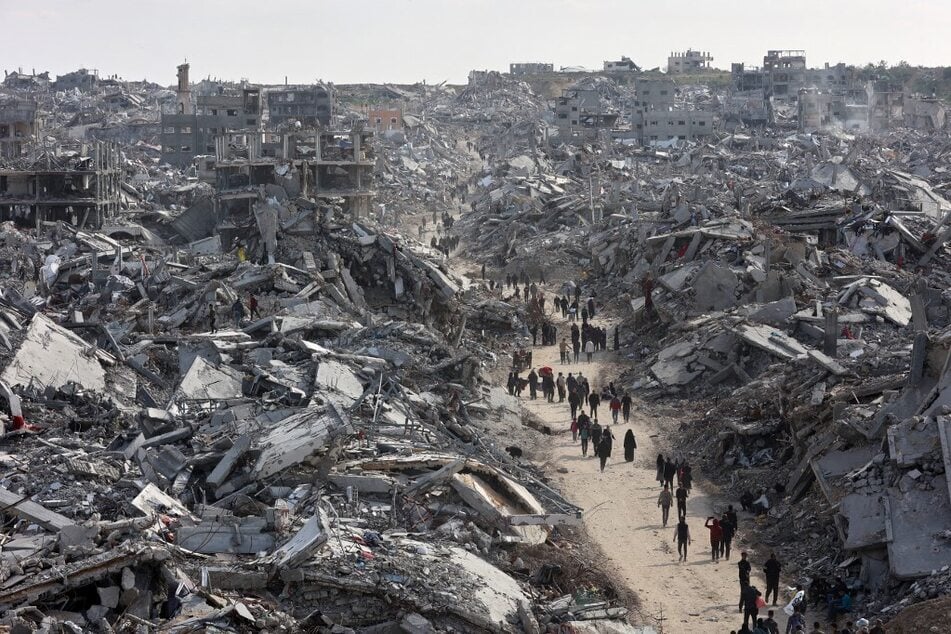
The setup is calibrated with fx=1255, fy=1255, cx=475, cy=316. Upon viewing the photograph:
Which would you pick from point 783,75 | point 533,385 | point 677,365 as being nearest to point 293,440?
point 533,385

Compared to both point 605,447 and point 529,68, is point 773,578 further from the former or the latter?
point 529,68

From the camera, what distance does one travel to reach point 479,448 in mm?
17688

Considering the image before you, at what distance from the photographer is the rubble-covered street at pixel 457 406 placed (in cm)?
1262

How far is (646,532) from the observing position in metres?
17.3

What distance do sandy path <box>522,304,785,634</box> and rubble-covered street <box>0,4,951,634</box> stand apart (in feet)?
0.19

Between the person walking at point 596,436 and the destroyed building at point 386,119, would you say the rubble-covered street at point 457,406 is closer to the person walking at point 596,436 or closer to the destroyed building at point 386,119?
the person walking at point 596,436

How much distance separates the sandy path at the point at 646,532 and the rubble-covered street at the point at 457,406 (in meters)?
0.06

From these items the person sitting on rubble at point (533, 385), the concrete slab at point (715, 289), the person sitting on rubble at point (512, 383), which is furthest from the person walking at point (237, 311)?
the concrete slab at point (715, 289)

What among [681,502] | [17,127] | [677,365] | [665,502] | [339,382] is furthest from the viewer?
[17,127]

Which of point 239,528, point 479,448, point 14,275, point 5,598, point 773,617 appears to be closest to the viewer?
point 5,598

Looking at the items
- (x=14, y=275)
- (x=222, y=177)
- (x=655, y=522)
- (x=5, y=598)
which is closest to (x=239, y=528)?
(x=5, y=598)

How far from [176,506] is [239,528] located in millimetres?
1020

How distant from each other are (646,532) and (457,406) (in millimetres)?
4458

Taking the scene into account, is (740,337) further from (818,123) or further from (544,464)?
(818,123)
